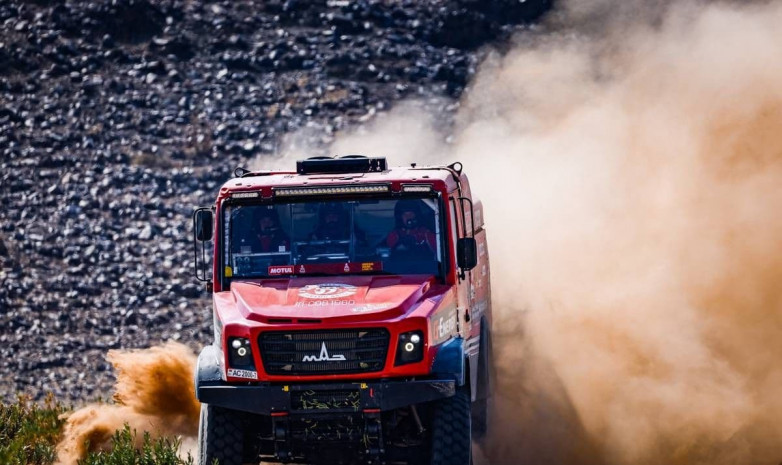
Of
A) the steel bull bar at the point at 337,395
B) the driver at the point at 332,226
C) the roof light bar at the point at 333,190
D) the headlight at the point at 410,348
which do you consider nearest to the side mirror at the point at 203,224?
the roof light bar at the point at 333,190

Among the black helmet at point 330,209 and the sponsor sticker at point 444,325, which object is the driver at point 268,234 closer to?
the black helmet at point 330,209

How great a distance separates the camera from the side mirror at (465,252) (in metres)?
12.3

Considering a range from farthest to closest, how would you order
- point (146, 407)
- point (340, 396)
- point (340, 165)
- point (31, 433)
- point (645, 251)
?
1. point (645, 251)
2. point (146, 407)
3. point (31, 433)
4. point (340, 165)
5. point (340, 396)

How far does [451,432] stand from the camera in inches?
447

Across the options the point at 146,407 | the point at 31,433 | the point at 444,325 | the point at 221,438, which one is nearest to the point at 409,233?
the point at 444,325

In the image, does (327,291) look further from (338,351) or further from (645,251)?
(645,251)

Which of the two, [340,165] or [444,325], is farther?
[340,165]

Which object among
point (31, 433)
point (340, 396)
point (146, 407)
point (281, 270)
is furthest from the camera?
point (146, 407)

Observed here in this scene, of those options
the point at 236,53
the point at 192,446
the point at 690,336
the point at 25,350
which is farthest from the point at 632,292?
the point at 236,53

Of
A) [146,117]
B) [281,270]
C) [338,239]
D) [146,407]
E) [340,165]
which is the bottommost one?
[146,407]

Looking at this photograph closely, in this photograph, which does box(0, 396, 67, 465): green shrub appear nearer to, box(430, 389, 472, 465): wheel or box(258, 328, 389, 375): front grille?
box(258, 328, 389, 375): front grille

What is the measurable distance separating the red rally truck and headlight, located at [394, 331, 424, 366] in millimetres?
12

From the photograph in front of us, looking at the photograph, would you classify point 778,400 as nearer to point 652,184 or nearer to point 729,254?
point 729,254

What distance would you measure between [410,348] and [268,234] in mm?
1968
